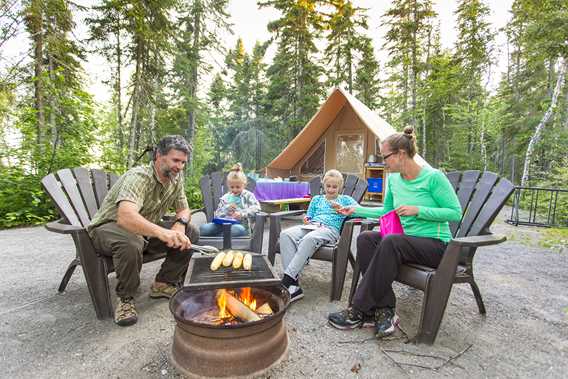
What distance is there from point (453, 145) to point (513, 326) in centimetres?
1786

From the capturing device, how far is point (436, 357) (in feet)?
5.57

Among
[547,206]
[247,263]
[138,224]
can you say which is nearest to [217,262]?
[247,263]

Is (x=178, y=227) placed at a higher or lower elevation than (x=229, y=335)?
higher

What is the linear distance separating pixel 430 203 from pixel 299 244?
108 cm

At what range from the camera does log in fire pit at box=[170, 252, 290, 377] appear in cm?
141

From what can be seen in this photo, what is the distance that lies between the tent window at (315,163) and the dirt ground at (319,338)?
304 inches

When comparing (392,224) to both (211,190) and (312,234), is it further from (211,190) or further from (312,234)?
(211,190)

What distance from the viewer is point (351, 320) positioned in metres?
2.01

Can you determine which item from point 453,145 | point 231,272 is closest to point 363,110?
point 231,272

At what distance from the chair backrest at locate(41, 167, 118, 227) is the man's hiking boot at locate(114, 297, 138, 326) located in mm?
702

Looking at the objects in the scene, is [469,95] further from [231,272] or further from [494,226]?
[231,272]

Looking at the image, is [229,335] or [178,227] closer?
[229,335]

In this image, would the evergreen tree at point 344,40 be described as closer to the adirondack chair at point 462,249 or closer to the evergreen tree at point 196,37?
the evergreen tree at point 196,37

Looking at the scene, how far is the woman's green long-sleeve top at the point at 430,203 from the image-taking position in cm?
194
